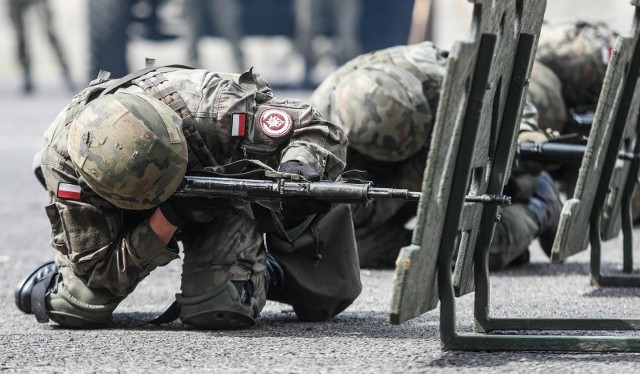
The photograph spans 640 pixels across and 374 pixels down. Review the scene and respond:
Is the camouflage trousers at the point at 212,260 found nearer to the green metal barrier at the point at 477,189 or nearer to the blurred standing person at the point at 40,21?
the green metal barrier at the point at 477,189

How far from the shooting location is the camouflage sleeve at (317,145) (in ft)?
16.7

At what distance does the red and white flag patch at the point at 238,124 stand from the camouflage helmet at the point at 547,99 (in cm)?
284

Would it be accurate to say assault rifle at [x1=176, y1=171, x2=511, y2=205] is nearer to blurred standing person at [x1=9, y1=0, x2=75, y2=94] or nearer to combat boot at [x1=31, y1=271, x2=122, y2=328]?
combat boot at [x1=31, y1=271, x2=122, y2=328]

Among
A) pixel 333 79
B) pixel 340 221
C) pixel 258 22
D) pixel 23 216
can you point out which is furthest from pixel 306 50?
pixel 340 221

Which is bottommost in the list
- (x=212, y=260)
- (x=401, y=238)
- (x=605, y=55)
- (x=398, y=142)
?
(x=401, y=238)

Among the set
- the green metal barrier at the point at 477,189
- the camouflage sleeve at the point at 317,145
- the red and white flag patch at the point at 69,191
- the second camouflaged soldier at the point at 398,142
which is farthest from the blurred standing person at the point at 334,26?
the green metal barrier at the point at 477,189

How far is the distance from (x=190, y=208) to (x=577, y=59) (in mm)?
3603

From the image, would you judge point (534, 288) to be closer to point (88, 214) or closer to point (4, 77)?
point (88, 214)

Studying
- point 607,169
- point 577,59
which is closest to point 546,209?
point 577,59

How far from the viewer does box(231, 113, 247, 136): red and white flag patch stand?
201 inches

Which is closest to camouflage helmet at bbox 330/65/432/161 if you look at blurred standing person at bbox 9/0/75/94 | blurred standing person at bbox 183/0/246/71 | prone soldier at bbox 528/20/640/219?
prone soldier at bbox 528/20/640/219

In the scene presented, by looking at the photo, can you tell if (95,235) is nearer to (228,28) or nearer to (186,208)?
(186,208)

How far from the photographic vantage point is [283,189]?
484 centimetres

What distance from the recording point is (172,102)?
16.9ft
